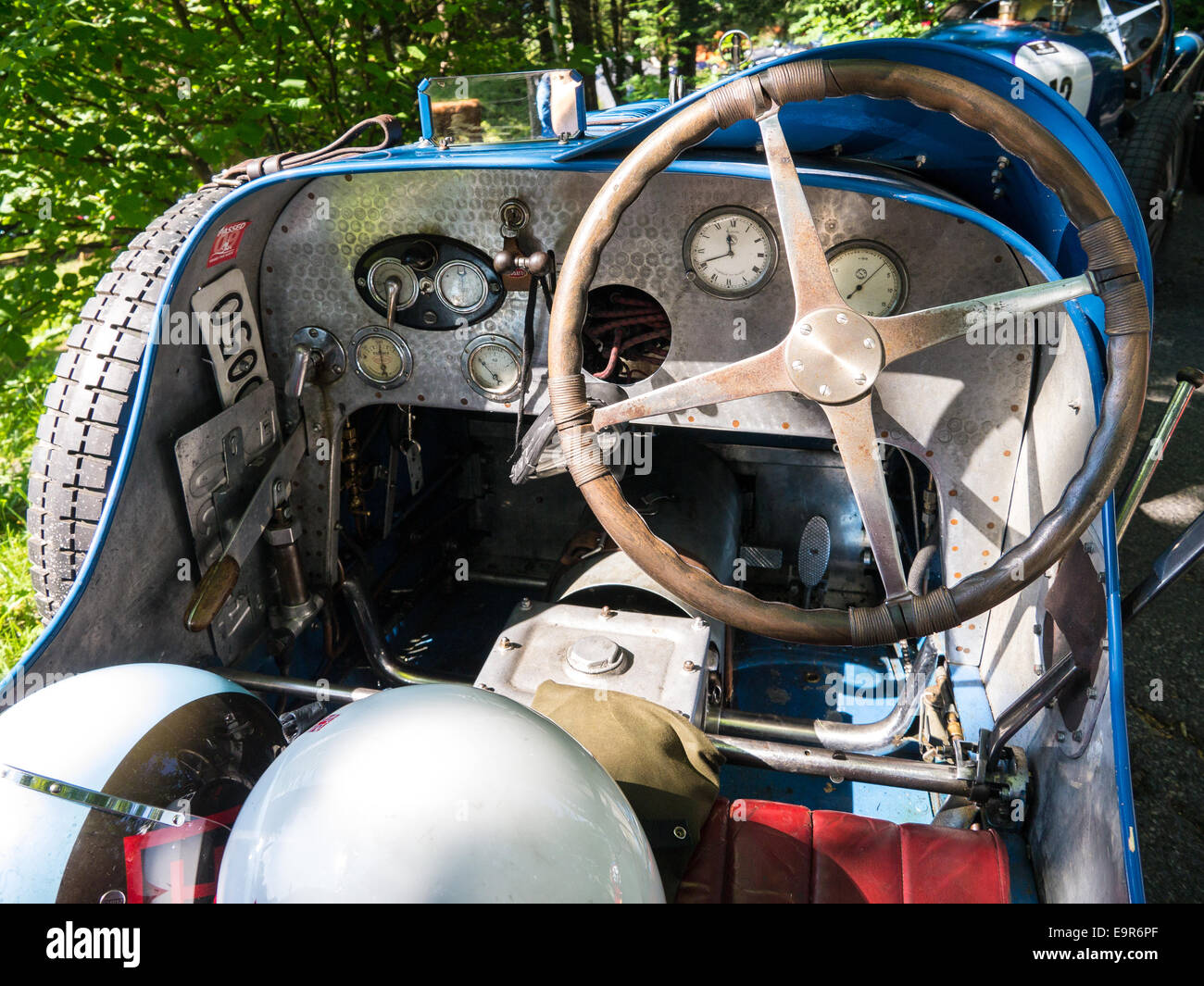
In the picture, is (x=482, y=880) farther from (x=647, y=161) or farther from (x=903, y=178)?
(x=903, y=178)

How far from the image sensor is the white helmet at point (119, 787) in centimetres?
116

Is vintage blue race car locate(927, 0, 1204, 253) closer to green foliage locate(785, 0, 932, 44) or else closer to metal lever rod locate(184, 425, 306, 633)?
green foliage locate(785, 0, 932, 44)

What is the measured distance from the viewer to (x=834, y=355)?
157 cm

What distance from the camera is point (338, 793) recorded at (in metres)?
1.07

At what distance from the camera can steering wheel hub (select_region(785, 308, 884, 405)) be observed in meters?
1.56

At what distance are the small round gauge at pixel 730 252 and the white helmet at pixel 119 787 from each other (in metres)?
1.39

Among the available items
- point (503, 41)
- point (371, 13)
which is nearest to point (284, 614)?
point (371, 13)

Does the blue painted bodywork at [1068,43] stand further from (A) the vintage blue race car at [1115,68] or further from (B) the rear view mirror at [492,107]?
(B) the rear view mirror at [492,107]

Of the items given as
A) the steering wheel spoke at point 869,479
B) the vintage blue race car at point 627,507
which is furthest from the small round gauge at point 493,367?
the steering wheel spoke at point 869,479

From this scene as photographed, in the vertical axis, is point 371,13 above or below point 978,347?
above

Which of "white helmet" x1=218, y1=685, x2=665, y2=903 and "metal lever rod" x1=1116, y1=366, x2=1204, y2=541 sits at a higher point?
"metal lever rod" x1=1116, y1=366, x2=1204, y2=541

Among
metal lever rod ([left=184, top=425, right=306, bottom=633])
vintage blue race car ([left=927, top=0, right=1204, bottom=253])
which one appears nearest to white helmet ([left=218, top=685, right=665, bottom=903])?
metal lever rod ([left=184, top=425, right=306, bottom=633])
